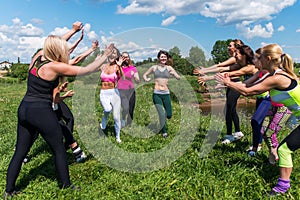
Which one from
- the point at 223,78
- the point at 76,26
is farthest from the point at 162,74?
the point at 223,78

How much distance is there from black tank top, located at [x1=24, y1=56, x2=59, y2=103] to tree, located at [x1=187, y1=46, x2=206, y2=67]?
11.6 feet

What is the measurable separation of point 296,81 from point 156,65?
390cm

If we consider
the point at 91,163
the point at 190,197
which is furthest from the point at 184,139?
the point at 190,197

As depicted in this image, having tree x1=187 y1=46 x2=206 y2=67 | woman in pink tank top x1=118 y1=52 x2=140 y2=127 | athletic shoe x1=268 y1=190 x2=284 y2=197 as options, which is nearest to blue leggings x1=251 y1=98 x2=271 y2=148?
athletic shoe x1=268 y1=190 x2=284 y2=197

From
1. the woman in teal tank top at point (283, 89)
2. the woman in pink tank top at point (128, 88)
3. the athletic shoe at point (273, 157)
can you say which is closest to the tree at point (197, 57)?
the woman in pink tank top at point (128, 88)

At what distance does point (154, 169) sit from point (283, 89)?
2.35 m

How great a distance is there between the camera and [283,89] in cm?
370

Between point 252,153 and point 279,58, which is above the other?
point 279,58

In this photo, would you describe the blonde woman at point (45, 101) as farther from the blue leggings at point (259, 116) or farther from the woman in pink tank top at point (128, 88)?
the woman in pink tank top at point (128, 88)

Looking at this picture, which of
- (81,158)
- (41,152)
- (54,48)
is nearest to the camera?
(54,48)

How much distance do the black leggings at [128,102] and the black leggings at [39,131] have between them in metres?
4.18

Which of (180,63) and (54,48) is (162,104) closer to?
(180,63)

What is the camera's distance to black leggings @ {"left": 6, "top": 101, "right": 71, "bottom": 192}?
12.3ft

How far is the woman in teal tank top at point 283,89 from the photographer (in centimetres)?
365
